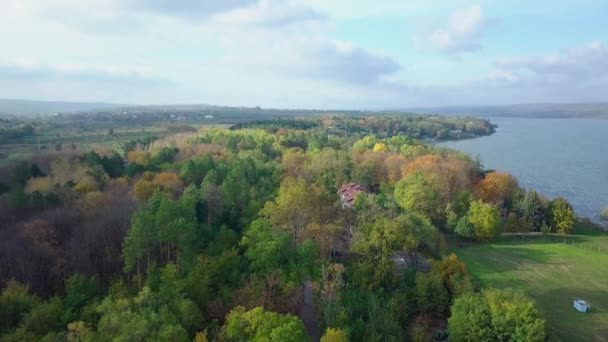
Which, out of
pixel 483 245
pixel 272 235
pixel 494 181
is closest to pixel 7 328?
pixel 272 235

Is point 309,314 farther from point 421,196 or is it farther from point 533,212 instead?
point 533,212

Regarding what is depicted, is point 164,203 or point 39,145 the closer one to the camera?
point 164,203

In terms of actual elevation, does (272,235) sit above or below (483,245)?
above

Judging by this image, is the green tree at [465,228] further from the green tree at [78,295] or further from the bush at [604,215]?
the green tree at [78,295]

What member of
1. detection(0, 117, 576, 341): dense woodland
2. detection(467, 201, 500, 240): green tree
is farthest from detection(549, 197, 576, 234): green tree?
detection(0, 117, 576, 341): dense woodland

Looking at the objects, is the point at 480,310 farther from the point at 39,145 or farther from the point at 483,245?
the point at 39,145

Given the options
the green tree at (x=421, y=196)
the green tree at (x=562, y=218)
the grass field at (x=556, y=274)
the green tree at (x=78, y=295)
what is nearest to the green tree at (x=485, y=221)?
the grass field at (x=556, y=274)
